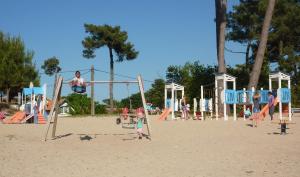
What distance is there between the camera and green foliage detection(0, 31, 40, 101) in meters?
51.6

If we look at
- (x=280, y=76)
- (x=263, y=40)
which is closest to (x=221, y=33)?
(x=263, y=40)

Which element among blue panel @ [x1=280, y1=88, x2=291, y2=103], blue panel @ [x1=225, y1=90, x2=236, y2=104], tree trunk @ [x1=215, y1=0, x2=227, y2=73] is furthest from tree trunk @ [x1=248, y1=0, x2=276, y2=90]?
blue panel @ [x1=280, y1=88, x2=291, y2=103]

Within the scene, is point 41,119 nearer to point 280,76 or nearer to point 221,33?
point 221,33

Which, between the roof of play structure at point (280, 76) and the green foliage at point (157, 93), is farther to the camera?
the green foliage at point (157, 93)

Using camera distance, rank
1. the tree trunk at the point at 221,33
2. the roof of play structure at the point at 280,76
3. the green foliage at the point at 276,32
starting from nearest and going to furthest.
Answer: the roof of play structure at the point at 280,76
the tree trunk at the point at 221,33
the green foliage at the point at 276,32

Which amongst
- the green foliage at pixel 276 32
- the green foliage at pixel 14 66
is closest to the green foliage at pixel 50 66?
the green foliage at pixel 14 66

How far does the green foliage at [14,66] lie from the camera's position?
5162cm

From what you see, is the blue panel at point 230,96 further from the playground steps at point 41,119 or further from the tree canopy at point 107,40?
the tree canopy at point 107,40

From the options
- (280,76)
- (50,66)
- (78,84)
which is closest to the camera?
(78,84)

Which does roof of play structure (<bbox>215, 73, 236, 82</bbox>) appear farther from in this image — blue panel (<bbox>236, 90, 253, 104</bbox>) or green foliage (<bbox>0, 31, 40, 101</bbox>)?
green foliage (<bbox>0, 31, 40, 101</bbox>)

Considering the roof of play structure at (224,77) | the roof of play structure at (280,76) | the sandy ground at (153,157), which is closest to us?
the sandy ground at (153,157)

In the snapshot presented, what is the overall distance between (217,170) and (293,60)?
129 feet

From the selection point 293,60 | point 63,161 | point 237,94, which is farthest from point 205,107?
point 63,161

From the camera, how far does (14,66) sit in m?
52.2
